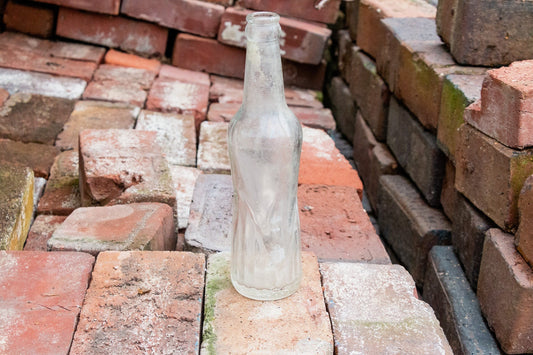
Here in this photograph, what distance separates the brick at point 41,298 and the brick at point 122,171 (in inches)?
27.9

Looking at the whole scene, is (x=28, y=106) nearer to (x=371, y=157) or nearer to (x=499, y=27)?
(x=371, y=157)

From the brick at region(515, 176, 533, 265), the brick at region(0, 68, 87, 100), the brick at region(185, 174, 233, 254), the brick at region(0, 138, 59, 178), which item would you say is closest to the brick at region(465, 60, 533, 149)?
the brick at region(515, 176, 533, 265)

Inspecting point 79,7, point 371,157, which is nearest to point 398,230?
point 371,157

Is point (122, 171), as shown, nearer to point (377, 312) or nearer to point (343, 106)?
point (377, 312)

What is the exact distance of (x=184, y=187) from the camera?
145 inches

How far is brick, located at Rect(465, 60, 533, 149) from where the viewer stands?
2760 millimetres

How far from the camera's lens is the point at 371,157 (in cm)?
505

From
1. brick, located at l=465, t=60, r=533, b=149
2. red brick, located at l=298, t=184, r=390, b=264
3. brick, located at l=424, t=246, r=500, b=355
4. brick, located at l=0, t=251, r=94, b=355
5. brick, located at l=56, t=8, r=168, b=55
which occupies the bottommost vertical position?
brick, located at l=424, t=246, r=500, b=355

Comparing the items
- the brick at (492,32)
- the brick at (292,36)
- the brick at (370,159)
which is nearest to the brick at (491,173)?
the brick at (492,32)

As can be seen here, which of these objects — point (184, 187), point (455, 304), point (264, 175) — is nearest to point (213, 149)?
point (184, 187)

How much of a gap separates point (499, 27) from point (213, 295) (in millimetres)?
2366

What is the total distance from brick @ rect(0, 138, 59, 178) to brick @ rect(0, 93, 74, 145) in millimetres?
141

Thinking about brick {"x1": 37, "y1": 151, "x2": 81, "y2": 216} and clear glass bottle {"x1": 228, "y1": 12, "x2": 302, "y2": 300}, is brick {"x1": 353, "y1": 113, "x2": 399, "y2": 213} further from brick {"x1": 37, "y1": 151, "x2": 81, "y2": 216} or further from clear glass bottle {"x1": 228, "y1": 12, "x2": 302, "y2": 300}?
clear glass bottle {"x1": 228, "y1": 12, "x2": 302, "y2": 300}

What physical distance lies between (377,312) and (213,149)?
2312mm
